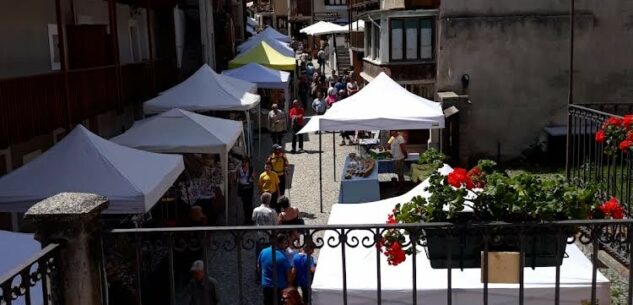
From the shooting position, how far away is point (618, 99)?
21.2 meters

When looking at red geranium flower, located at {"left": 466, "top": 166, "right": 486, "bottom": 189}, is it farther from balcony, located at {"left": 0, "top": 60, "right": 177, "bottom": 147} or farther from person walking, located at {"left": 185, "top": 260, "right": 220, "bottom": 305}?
balcony, located at {"left": 0, "top": 60, "right": 177, "bottom": 147}

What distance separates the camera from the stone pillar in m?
4.55

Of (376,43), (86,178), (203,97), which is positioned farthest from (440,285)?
(376,43)

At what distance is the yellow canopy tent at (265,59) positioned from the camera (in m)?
30.2

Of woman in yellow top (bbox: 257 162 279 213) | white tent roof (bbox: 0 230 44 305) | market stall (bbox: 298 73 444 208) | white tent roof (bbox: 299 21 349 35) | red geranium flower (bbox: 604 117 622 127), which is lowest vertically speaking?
woman in yellow top (bbox: 257 162 279 213)

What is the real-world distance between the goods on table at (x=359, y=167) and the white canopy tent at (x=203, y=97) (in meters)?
4.46

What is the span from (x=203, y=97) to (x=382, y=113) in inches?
227

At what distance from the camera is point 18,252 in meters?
7.06

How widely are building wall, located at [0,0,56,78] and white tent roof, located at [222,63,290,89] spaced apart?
10.4 meters

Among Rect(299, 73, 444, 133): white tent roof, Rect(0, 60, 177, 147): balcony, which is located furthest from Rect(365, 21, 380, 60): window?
Rect(299, 73, 444, 133): white tent roof

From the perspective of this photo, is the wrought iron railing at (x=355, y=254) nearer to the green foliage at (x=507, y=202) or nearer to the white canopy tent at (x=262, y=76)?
the green foliage at (x=507, y=202)

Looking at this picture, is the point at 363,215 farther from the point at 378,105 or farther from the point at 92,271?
the point at 378,105

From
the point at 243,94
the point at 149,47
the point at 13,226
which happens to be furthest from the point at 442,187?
the point at 149,47

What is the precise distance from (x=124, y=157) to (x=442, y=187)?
6738mm
